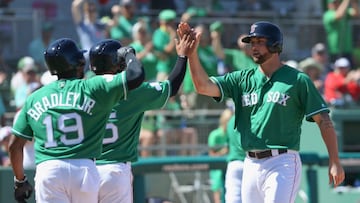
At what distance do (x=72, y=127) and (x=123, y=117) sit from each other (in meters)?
0.98

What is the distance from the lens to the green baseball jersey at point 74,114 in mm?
5895

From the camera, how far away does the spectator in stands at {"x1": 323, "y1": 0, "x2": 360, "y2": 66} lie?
14352 mm

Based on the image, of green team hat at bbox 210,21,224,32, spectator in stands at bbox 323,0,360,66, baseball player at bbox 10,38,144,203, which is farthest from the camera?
spectator in stands at bbox 323,0,360,66

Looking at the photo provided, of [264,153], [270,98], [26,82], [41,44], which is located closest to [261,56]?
[270,98]

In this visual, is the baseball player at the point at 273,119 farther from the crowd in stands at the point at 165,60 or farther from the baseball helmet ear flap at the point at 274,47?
the crowd in stands at the point at 165,60

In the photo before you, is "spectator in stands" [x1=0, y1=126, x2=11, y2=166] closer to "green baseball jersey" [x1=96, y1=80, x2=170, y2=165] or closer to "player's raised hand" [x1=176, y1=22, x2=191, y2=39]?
"green baseball jersey" [x1=96, y1=80, x2=170, y2=165]

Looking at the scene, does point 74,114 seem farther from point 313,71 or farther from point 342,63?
point 342,63

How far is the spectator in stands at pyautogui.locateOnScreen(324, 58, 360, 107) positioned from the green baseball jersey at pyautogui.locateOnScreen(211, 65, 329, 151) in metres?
6.06

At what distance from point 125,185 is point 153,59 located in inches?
256

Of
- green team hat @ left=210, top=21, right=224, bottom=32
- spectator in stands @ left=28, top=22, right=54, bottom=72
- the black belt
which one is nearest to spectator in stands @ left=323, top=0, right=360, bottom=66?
green team hat @ left=210, top=21, right=224, bottom=32

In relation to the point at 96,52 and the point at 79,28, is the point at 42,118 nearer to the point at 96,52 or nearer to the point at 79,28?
the point at 96,52

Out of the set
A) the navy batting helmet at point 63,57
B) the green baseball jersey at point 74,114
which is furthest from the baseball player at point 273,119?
the green baseball jersey at point 74,114

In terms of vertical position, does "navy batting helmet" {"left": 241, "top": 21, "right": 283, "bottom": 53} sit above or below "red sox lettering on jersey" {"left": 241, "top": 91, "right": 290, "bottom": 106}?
above

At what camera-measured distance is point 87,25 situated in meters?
12.8
